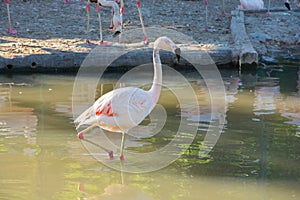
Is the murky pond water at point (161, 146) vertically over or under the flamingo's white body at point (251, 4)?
Answer: under

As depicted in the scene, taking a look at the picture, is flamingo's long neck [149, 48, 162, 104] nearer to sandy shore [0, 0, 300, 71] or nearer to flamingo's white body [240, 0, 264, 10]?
sandy shore [0, 0, 300, 71]

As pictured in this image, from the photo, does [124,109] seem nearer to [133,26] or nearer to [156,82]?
[156,82]

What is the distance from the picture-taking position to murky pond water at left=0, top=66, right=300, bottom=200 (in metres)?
4.43

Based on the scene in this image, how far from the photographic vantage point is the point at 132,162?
505 cm

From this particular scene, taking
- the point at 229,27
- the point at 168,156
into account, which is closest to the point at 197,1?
the point at 229,27

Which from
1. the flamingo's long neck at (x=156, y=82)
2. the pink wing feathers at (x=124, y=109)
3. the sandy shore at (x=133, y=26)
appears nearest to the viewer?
the pink wing feathers at (x=124, y=109)

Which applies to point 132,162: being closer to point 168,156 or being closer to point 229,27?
point 168,156

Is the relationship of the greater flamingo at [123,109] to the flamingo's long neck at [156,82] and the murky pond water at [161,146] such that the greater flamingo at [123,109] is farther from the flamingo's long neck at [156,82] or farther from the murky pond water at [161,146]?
the murky pond water at [161,146]

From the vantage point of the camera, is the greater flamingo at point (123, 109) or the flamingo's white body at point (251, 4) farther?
the flamingo's white body at point (251, 4)

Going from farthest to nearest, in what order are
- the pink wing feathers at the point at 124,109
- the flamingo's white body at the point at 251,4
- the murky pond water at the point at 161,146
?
the flamingo's white body at the point at 251,4 < the pink wing feathers at the point at 124,109 < the murky pond water at the point at 161,146

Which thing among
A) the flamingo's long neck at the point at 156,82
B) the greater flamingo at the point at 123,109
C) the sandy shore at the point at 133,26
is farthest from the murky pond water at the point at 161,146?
the sandy shore at the point at 133,26

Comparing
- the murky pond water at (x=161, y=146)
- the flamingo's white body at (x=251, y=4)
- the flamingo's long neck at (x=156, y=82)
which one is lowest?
the murky pond water at (x=161, y=146)

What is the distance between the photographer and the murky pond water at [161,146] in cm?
443

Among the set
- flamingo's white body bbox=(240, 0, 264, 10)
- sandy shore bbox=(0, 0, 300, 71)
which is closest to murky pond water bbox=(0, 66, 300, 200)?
sandy shore bbox=(0, 0, 300, 71)
